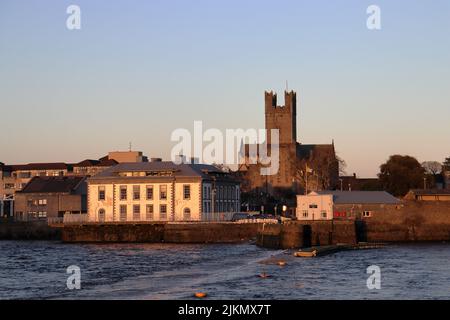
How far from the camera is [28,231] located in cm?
12706

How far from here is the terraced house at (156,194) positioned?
372 feet

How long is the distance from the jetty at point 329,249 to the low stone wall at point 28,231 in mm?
47685

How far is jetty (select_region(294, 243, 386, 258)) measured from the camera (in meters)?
81.4

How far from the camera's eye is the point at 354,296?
5528 centimetres

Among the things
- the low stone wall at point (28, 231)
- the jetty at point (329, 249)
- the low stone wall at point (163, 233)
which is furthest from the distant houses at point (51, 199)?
the jetty at point (329, 249)

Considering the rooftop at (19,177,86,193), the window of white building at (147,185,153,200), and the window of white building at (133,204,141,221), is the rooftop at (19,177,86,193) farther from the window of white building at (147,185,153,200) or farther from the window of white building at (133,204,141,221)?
the window of white building at (147,185,153,200)

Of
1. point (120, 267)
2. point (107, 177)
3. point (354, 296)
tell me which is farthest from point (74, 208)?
point (354, 296)

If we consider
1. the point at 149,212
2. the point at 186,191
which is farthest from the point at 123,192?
the point at 186,191

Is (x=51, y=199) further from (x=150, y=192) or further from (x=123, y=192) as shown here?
(x=150, y=192)

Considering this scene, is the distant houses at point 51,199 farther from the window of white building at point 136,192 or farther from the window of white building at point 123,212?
the window of white building at point 136,192

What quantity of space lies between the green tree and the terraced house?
4523cm

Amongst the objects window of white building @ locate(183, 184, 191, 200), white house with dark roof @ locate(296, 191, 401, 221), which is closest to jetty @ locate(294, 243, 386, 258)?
white house with dark roof @ locate(296, 191, 401, 221)
